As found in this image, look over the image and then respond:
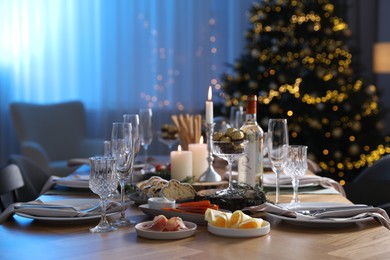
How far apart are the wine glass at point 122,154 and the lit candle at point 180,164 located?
504 mm

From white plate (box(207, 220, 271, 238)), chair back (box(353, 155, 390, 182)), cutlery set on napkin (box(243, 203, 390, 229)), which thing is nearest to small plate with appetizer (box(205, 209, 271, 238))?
white plate (box(207, 220, 271, 238))

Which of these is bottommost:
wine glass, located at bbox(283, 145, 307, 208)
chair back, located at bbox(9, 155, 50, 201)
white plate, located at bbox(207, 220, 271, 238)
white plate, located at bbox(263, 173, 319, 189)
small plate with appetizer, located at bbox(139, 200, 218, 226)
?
chair back, located at bbox(9, 155, 50, 201)

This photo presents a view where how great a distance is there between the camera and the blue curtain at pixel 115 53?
A: 19.5 feet

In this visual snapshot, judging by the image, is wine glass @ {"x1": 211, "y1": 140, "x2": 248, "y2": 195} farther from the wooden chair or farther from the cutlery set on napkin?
the wooden chair

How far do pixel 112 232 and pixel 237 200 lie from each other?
0.36 metres

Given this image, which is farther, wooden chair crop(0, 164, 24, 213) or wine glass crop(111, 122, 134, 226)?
wooden chair crop(0, 164, 24, 213)

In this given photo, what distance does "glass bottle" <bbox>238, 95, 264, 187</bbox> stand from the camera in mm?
1982

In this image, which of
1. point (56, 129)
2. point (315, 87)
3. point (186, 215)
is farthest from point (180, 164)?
point (56, 129)

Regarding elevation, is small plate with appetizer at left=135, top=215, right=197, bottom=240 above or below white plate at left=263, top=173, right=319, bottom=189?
above

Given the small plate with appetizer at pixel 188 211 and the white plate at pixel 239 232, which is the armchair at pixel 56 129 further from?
the white plate at pixel 239 232

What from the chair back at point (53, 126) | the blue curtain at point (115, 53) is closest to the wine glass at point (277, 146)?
the chair back at point (53, 126)

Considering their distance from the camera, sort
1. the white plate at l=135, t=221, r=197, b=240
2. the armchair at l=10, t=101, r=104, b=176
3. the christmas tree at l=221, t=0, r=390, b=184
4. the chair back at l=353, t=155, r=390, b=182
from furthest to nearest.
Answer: the armchair at l=10, t=101, r=104, b=176 < the christmas tree at l=221, t=0, r=390, b=184 < the chair back at l=353, t=155, r=390, b=182 < the white plate at l=135, t=221, r=197, b=240

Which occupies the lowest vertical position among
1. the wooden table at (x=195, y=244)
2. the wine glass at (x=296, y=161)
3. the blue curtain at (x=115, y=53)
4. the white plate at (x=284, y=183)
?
the white plate at (x=284, y=183)

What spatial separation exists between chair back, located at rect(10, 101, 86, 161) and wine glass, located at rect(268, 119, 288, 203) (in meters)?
3.92
